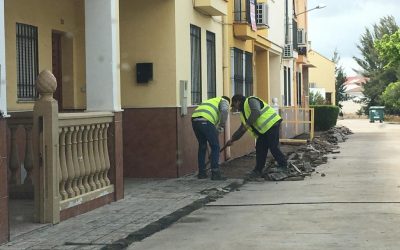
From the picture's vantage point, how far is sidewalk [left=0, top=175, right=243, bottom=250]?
23.5 ft

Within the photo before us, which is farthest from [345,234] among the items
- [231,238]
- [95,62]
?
[95,62]

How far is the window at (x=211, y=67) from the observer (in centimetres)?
1559

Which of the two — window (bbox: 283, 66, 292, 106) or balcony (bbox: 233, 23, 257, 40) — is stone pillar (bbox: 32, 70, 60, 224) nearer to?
balcony (bbox: 233, 23, 257, 40)

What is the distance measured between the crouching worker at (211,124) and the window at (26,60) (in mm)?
3016

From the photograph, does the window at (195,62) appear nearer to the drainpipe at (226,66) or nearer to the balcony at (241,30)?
the drainpipe at (226,66)

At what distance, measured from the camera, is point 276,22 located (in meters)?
25.1

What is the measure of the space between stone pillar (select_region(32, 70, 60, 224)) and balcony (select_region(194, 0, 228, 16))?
265 inches

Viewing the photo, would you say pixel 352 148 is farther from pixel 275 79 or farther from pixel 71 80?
pixel 71 80

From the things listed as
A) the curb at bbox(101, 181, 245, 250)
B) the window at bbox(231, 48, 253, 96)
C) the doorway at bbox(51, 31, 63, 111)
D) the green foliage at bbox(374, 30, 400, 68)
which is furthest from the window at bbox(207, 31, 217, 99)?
the green foliage at bbox(374, 30, 400, 68)

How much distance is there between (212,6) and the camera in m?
14.4

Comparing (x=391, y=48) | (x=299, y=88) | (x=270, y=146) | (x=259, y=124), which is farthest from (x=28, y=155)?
(x=391, y=48)

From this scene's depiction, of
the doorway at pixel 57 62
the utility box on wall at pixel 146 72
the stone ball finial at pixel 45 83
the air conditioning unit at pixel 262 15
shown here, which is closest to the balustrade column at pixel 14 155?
the stone ball finial at pixel 45 83

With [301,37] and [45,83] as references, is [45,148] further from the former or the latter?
[301,37]

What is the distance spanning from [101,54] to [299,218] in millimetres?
3533
